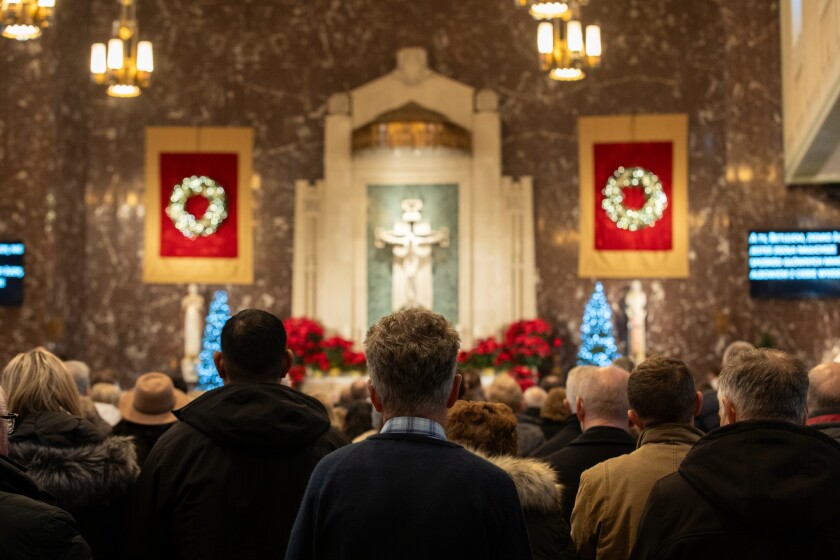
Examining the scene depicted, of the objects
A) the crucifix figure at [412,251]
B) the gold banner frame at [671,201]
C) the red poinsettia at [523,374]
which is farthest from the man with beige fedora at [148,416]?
the gold banner frame at [671,201]

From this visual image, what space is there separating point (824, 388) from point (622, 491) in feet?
3.15

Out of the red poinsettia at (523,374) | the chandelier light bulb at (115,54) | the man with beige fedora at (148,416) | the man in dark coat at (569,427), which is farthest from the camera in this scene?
the red poinsettia at (523,374)

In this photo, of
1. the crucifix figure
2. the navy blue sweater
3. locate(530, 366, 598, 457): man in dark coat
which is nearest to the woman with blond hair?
the navy blue sweater

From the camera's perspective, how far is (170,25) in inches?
610

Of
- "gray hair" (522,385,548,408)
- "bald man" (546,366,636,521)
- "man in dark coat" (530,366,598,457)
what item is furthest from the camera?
"gray hair" (522,385,548,408)

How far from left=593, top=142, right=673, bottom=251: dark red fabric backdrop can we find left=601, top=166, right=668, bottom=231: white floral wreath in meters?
0.05

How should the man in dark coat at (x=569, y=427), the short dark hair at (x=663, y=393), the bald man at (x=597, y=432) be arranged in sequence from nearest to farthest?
1. the short dark hair at (x=663, y=393)
2. the bald man at (x=597, y=432)
3. the man in dark coat at (x=569, y=427)

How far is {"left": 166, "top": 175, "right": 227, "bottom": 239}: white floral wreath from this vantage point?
1520 cm

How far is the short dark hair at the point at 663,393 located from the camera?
140 inches

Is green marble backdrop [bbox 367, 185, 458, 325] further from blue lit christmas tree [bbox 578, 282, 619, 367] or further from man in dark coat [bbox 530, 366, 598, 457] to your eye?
man in dark coat [bbox 530, 366, 598, 457]

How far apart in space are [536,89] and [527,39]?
0.68 meters

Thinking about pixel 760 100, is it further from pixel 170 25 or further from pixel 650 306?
pixel 170 25

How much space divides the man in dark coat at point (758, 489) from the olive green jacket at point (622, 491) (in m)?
0.63

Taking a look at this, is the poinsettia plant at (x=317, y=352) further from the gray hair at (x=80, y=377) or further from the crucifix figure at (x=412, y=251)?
the gray hair at (x=80, y=377)
